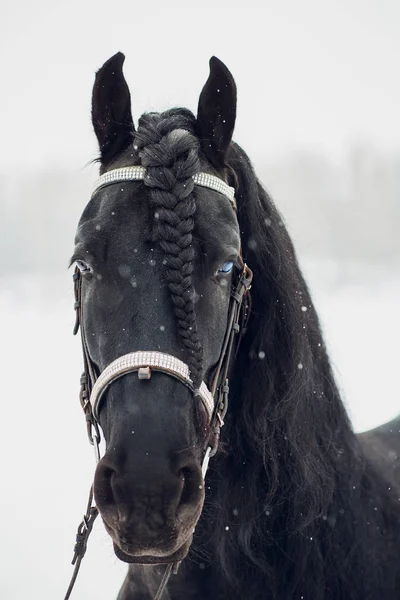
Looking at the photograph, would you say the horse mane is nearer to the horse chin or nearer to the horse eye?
the horse chin

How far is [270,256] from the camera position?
241 cm

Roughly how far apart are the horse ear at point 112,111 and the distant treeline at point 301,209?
28.2ft

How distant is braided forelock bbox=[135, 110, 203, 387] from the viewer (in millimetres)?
1926

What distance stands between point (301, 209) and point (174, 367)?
10.1m

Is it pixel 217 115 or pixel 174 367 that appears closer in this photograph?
pixel 174 367

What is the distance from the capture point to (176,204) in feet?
6.54

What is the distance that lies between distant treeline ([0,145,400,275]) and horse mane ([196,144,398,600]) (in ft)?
27.7

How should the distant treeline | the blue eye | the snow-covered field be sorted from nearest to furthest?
the blue eye, the snow-covered field, the distant treeline

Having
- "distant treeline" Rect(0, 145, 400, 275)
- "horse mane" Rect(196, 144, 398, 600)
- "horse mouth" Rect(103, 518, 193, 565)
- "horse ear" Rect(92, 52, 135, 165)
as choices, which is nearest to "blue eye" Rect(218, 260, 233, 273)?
"horse mane" Rect(196, 144, 398, 600)

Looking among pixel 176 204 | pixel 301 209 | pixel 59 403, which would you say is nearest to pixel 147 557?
pixel 176 204

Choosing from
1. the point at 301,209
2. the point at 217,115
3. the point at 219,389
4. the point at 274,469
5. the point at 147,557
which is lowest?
the point at 147,557

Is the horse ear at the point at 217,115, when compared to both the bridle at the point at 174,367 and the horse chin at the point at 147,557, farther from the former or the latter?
the horse chin at the point at 147,557

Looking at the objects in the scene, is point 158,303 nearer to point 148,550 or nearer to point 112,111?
point 148,550

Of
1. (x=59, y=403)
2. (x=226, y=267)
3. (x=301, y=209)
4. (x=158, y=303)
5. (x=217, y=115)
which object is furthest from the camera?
(x=301, y=209)
